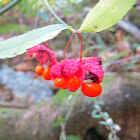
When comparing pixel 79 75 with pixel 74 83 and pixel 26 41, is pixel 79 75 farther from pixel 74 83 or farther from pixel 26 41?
pixel 26 41

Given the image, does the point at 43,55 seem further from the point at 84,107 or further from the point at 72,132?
the point at 72,132

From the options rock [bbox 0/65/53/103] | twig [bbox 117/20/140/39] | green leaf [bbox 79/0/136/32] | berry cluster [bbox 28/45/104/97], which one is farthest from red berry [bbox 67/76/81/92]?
twig [bbox 117/20/140/39]

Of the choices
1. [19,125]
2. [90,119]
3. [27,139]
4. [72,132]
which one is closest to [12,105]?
[19,125]

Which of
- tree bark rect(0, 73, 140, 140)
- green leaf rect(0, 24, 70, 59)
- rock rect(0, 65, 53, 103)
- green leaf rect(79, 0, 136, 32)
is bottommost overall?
tree bark rect(0, 73, 140, 140)

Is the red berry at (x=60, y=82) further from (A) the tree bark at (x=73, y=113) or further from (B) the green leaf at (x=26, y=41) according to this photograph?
(A) the tree bark at (x=73, y=113)

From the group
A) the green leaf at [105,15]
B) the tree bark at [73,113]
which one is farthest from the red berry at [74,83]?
the tree bark at [73,113]

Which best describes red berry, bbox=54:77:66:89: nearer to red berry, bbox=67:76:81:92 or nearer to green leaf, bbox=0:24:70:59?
red berry, bbox=67:76:81:92
